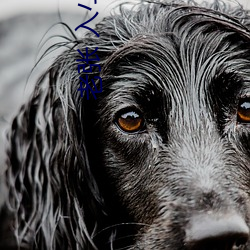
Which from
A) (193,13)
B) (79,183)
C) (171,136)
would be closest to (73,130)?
(79,183)

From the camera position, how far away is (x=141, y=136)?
3115mm

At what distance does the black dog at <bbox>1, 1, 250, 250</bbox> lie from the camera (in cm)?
300

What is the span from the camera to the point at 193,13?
3.27 m

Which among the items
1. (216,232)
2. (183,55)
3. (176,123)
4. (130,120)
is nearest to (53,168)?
(130,120)

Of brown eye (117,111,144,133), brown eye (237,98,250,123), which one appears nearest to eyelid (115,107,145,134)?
brown eye (117,111,144,133)

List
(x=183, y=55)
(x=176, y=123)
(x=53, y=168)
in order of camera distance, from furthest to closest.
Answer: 1. (x=53, y=168)
2. (x=183, y=55)
3. (x=176, y=123)

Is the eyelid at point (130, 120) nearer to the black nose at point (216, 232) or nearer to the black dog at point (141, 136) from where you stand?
the black dog at point (141, 136)

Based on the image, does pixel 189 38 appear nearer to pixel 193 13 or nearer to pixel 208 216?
pixel 193 13

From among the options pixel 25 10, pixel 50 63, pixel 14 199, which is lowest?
pixel 14 199

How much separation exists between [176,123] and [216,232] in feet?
1.90

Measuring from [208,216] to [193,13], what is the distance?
0.96 m

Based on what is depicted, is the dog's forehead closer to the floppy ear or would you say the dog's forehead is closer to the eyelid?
the eyelid

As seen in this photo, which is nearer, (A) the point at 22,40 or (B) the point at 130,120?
(B) the point at 130,120

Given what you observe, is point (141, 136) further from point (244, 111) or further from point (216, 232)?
point (216, 232)
